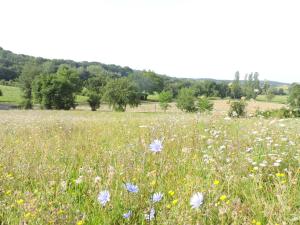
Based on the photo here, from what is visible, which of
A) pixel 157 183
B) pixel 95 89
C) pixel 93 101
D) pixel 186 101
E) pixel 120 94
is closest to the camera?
pixel 157 183

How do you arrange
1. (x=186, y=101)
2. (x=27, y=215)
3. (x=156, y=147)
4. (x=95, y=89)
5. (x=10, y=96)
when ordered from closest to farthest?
(x=156, y=147) → (x=27, y=215) → (x=186, y=101) → (x=10, y=96) → (x=95, y=89)

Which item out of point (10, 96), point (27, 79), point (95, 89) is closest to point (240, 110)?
point (95, 89)

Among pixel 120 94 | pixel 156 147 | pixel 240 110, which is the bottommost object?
pixel 120 94

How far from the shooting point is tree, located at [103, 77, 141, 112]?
6247cm

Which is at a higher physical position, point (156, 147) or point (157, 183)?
point (156, 147)

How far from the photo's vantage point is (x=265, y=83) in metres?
6.87

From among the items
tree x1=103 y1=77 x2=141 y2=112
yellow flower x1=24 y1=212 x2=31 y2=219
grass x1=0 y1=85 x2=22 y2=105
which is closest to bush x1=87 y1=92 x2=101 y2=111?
tree x1=103 y1=77 x2=141 y2=112

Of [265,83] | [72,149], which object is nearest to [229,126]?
[265,83]

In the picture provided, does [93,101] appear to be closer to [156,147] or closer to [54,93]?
[54,93]

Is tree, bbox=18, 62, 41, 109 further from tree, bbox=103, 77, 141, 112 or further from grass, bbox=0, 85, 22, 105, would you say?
tree, bbox=103, 77, 141, 112

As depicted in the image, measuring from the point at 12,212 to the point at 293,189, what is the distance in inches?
85.5

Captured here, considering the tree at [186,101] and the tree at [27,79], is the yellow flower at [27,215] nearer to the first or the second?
the tree at [186,101]

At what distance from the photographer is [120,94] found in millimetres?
62438

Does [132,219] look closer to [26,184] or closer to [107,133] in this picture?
[26,184]
